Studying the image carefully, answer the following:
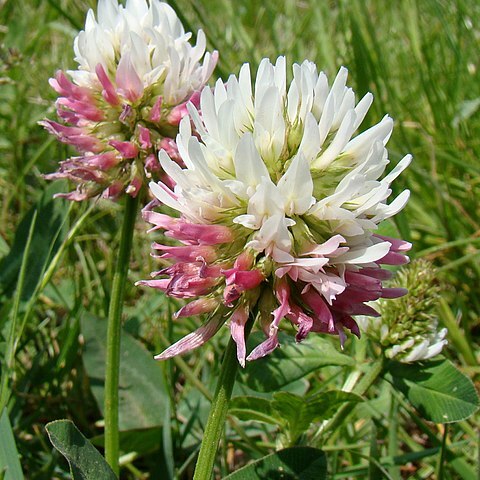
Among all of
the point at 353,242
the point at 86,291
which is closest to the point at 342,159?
the point at 353,242

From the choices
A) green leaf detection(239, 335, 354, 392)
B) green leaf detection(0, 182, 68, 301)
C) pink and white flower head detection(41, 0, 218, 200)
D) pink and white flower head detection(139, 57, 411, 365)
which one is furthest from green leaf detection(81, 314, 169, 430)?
pink and white flower head detection(139, 57, 411, 365)

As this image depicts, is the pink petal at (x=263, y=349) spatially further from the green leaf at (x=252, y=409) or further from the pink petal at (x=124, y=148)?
the pink petal at (x=124, y=148)

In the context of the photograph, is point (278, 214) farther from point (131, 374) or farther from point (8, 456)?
point (131, 374)

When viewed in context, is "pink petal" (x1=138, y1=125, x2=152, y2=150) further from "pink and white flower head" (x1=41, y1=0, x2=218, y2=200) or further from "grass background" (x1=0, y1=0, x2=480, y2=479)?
"grass background" (x1=0, y1=0, x2=480, y2=479)

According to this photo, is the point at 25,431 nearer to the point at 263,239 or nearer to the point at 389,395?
the point at 389,395

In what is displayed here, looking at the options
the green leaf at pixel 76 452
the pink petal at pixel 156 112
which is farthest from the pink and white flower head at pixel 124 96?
the green leaf at pixel 76 452

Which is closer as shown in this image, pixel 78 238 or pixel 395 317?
pixel 395 317

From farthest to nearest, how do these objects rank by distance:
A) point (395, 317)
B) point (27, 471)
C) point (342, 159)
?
1. point (27, 471)
2. point (395, 317)
3. point (342, 159)
